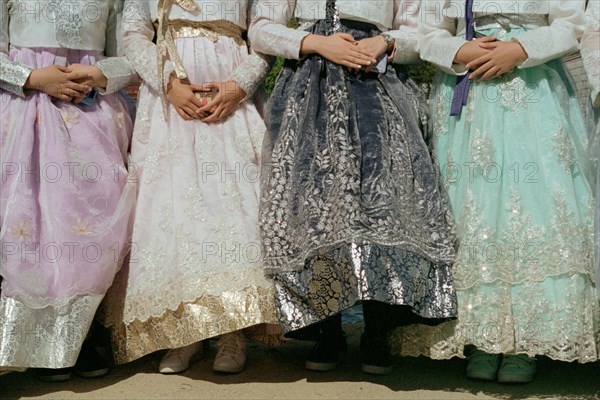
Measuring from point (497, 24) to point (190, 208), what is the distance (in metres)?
1.44

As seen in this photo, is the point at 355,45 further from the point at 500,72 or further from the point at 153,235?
the point at 153,235

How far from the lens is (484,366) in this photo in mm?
3111

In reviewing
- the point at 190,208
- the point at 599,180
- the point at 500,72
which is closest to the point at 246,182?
the point at 190,208

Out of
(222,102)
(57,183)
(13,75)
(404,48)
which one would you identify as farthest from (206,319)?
(404,48)

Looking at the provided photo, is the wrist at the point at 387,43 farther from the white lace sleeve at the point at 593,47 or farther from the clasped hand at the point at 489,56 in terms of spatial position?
the white lace sleeve at the point at 593,47

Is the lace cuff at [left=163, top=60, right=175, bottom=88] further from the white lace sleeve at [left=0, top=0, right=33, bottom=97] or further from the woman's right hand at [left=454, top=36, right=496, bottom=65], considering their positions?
the woman's right hand at [left=454, top=36, right=496, bottom=65]

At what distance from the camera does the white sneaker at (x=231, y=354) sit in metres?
3.25

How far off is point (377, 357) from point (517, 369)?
21.3 inches

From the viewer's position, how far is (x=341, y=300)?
9.62ft

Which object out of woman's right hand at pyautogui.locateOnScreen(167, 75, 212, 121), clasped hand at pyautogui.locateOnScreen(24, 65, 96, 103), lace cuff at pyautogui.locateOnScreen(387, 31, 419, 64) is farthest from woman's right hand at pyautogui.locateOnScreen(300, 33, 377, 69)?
clasped hand at pyautogui.locateOnScreen(24, 65, 96, 103)

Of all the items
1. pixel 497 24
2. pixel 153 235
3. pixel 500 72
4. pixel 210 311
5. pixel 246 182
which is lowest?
pixel 210 311

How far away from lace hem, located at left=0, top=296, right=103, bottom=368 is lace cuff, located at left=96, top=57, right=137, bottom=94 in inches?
37.8

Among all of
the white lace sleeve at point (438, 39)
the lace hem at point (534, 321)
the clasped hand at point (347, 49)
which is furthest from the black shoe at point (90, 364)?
the white lace sleeve at point (438, 39)

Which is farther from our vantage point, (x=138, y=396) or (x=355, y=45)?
(x=355, y=45)
